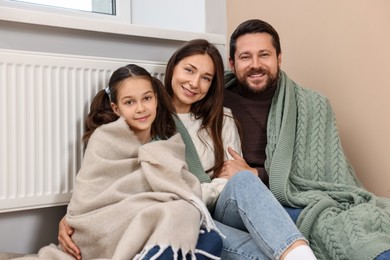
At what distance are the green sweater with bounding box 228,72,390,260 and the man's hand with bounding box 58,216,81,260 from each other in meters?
0.66

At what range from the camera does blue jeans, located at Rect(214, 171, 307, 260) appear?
4.16 ft

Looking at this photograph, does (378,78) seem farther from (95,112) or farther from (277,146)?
(95,112)

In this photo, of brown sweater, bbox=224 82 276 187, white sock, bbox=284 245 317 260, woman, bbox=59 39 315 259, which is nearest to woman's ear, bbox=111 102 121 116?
woman, bbox=59 39 315 259

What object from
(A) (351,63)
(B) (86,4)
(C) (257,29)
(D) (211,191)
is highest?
(B) (86,4)

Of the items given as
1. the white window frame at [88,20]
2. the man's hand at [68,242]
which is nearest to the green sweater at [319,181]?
the white window frame at [88,20]

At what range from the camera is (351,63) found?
192cm

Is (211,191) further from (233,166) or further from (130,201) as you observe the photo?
(130,201)

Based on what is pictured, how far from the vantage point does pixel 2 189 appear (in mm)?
1545

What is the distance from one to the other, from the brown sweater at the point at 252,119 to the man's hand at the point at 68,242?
70 cm

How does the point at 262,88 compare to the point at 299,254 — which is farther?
the point at 262,88

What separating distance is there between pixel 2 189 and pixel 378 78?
137 centimetres

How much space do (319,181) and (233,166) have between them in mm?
300

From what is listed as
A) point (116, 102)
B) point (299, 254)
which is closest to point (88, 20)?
point (116, 102)

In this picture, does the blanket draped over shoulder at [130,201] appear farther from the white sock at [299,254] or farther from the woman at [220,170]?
the white sock at [299,254]
